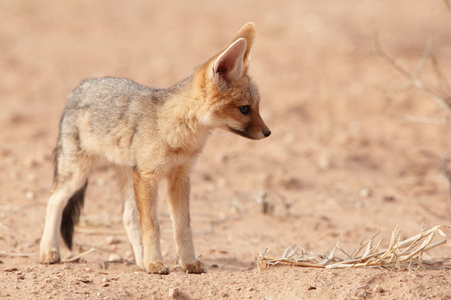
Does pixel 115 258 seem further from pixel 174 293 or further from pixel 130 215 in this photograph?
pixel 174 293

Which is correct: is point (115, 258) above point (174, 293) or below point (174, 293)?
above

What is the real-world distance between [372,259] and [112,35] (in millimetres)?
9982

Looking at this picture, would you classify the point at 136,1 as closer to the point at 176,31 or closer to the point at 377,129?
the point at 176,31

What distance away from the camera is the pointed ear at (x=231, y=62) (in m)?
4.60

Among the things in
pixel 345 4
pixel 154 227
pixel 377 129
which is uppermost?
pixel 345 4

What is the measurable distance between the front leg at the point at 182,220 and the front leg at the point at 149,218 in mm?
255

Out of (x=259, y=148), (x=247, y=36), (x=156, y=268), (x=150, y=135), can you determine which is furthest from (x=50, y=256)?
(x=259, y=148)

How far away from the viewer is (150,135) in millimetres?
4875

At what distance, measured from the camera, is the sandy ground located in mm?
4398

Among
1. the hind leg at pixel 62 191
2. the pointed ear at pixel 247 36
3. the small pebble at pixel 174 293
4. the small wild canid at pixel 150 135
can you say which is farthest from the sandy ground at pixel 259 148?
the pointed ear at pixel 247 36

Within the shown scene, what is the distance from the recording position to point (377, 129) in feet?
33.8

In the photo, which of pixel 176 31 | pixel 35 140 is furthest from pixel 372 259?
pixel 176 31

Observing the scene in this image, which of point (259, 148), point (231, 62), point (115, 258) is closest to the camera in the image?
point (231, 62)

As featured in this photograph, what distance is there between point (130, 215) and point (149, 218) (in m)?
0.77
